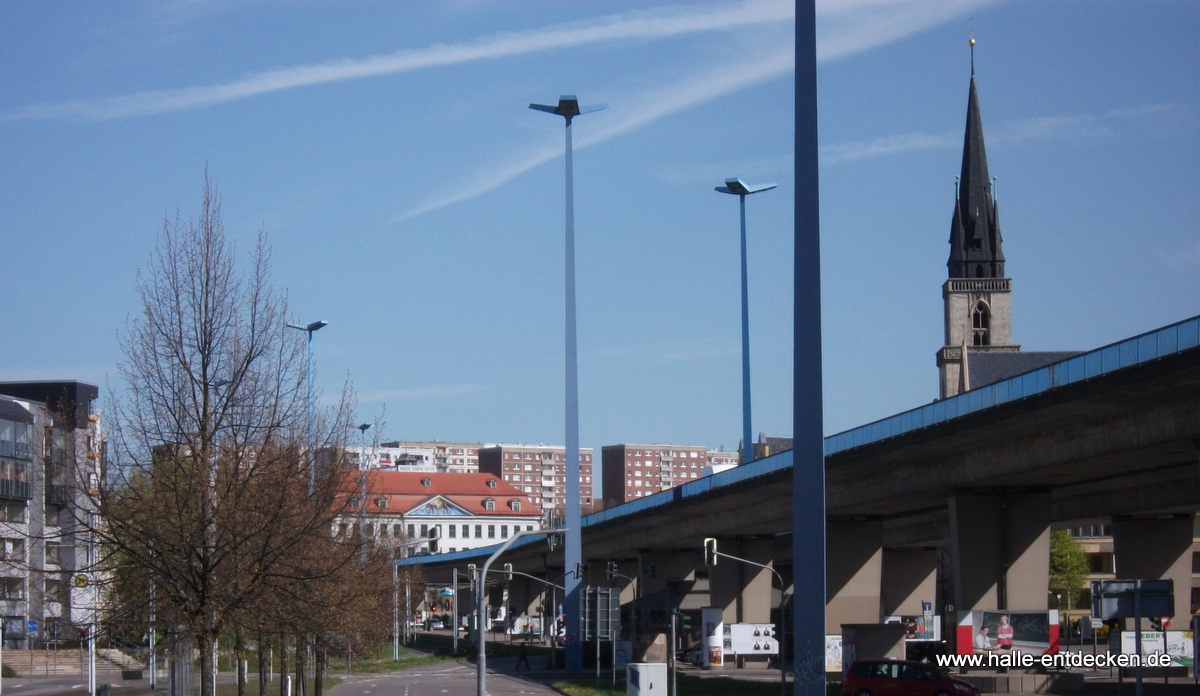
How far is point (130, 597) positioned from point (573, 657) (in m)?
42.7

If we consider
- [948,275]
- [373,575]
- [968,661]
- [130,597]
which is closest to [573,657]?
[968,661]

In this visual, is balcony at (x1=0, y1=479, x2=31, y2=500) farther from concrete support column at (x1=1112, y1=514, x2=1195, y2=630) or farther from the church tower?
the church tower

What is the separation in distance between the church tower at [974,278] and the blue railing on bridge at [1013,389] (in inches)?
3532

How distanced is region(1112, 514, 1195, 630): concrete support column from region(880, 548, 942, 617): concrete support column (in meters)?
21.5

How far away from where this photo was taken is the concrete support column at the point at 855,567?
5769cm

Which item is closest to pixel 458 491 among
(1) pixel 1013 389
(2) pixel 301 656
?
(1) pixel 1013 389

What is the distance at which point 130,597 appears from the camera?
21750 millimetres

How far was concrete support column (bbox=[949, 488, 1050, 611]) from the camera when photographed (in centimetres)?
4431

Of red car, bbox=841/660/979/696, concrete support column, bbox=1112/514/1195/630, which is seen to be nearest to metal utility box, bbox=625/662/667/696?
red car, bbox=841/660/979/696

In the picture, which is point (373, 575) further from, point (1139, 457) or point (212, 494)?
point (1139, 457)

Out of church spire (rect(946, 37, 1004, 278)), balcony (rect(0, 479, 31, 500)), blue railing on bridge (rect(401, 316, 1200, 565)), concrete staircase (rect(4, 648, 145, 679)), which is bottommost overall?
concrete staircase (rect(4, 648, 145, 679))

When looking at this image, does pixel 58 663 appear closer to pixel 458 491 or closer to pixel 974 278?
pixel 458 491

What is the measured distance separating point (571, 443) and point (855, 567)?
13.2 m

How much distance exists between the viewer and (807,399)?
1800 centimetres
